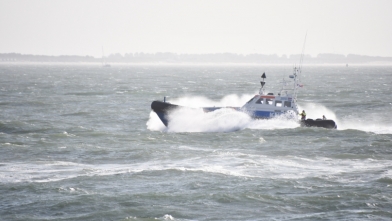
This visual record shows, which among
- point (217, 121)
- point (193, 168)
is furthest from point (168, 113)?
point (193, 168)

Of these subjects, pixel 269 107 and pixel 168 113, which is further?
pixel 168 113

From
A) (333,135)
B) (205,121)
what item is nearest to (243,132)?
(205,121)

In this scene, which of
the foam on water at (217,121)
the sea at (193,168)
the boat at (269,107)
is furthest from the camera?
the foam on water at (217,121)

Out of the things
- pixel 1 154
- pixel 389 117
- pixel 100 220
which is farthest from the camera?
pixel 389 117

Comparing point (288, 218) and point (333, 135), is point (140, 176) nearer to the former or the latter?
point (288, 218)

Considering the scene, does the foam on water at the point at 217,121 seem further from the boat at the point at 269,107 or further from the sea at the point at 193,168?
the boat at the point at 269,107

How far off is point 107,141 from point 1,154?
276 inches

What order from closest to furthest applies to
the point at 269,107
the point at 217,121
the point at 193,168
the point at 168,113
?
1. the point at 193,168
2. the point at 269,107
3. the point at 217,121
4. the point at 168,113

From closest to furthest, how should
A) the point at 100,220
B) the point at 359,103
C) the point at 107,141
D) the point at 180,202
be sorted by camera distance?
the point at 100,220, the point at 180,202, the point at 107,141, the point at 359,103

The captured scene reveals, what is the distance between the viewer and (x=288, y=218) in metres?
20.8

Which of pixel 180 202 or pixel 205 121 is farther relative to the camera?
pixel 205 121

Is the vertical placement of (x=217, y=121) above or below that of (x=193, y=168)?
above

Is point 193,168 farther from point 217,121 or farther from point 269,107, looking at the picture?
point 269,107

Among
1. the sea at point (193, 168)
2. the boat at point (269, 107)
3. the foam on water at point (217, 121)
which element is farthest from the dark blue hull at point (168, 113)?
the sea at point (193, 168)
